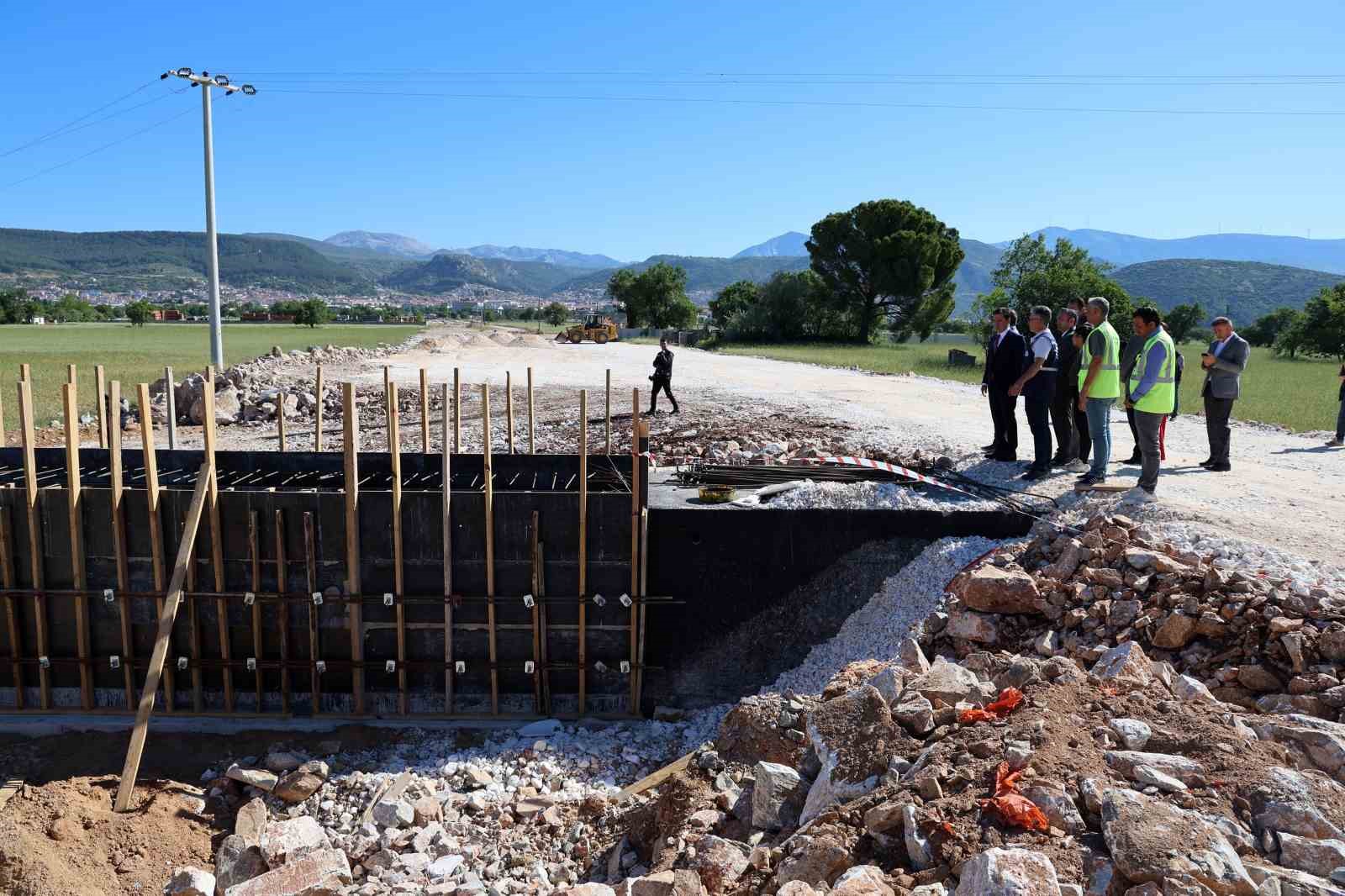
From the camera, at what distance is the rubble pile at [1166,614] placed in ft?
19.4

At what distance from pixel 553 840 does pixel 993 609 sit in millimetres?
4005

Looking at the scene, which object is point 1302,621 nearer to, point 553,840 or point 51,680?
point 553,840

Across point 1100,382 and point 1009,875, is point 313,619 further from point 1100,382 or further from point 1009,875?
point 1100,382

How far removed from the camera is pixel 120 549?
8000 millimetres

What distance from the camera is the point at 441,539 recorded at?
8227 millimetres

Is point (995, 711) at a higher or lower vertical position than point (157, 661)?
higher

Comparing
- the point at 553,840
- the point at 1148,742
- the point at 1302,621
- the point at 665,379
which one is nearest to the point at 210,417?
the point at 553,840

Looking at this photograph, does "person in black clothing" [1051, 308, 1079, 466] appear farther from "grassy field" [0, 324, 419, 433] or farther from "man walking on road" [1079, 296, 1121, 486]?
"grassy field" [0, 324, 419, 433]

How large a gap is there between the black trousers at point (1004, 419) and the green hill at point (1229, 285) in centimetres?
14808

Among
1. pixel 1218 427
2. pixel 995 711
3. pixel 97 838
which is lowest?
pixel 97 838

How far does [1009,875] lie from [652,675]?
5264 mm

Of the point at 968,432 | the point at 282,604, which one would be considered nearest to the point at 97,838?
the point at 282,604

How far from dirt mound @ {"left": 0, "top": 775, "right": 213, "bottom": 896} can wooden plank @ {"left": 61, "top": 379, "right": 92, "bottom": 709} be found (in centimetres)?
159

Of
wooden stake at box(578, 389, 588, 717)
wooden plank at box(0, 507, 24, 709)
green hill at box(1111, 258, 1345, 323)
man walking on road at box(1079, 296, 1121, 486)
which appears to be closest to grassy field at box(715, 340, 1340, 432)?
man walking on road at box(1079, 296, 1121, 486)
